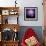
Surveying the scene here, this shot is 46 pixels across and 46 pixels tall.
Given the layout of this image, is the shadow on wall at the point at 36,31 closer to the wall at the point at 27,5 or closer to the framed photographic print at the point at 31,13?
the wall at the point at 27,5

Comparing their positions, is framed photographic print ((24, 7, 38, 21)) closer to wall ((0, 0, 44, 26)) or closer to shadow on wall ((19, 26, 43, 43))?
wall ((0, 0, 44, 26))

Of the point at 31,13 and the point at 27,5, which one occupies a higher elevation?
the point at 27,5

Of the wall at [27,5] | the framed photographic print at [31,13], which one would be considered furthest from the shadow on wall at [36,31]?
the framed photographic print at [31,13]

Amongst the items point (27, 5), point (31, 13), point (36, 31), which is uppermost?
point (27, 5)

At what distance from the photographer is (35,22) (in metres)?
6.66

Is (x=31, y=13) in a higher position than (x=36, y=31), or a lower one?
higher

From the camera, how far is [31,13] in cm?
662

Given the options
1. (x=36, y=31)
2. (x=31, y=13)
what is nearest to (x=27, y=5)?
(x=31, y=13)

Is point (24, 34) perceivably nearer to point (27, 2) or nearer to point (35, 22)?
point (35, 22)

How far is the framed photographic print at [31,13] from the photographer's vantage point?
6.63 m

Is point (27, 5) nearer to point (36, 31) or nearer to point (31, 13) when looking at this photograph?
point (31, 13)

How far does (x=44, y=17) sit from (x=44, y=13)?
15 cm

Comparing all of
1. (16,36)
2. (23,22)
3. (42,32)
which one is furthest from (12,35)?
(42,32)

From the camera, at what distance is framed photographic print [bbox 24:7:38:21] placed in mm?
6629
